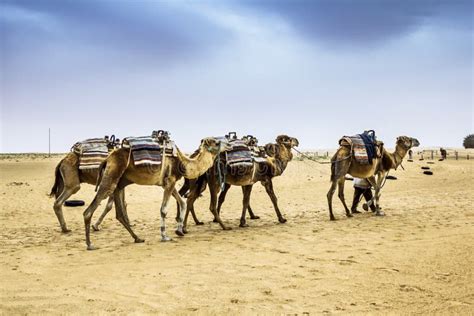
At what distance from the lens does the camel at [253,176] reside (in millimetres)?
11438

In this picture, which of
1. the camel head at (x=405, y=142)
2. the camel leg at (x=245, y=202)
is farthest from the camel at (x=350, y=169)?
the camel leg at (x=245, y=202)

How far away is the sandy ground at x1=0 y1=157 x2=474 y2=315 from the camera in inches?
212

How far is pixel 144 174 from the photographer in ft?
31.4

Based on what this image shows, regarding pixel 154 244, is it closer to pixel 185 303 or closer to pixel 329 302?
pixel 185 303

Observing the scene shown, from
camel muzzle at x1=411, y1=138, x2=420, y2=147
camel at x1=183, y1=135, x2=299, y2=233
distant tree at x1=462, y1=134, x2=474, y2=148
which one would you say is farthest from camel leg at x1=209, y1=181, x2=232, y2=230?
distant tree at x1=462, y1=134, x2=474, y2=148

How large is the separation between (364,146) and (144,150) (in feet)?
22.0

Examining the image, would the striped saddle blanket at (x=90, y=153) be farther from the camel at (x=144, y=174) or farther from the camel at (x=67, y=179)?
the camel at (x=144, y=174)

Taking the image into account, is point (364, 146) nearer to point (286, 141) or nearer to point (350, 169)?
point (350, 169)

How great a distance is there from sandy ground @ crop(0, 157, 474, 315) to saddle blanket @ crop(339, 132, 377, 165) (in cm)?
171

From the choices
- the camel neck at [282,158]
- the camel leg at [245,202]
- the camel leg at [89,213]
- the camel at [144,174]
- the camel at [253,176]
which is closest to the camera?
the camel leg at [89,213]

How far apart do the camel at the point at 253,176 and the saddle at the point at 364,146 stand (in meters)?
1.53

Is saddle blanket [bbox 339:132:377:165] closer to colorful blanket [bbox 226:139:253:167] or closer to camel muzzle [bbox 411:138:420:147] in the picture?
camel muzzle [bbox 411:138:420:147]

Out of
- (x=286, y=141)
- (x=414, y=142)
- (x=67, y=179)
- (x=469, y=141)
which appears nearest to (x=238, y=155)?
(x=286, y=141)

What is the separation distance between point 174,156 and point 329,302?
5638mm
